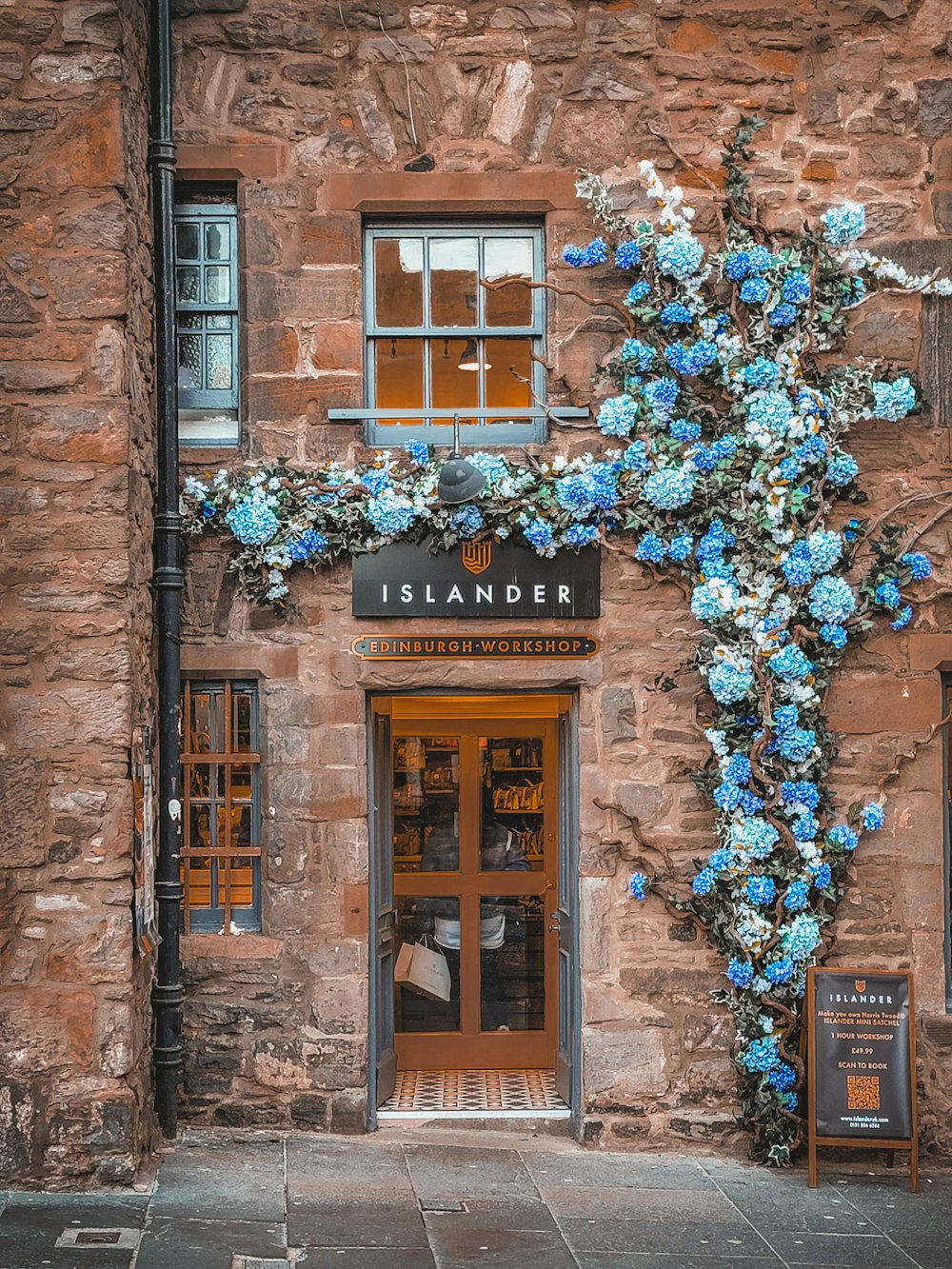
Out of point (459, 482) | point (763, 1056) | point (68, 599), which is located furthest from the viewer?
point (763, 1056)

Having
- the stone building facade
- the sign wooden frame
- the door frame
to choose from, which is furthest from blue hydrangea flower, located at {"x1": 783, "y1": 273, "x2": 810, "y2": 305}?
the sign wooden frame

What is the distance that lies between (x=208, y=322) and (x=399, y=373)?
1.01 meters

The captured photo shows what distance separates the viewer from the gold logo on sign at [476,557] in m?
7.33

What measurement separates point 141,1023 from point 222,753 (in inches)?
54.8

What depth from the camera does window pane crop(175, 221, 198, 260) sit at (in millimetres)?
7484

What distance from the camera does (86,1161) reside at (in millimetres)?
6324

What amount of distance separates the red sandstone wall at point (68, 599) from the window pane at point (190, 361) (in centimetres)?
84

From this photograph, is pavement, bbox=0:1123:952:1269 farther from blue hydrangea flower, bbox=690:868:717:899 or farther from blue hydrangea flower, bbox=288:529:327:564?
blue hydrangea flower, bbox=288:529:327:564

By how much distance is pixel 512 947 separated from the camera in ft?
29.6

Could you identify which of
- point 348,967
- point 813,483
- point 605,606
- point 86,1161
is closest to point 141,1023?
point 86,1161

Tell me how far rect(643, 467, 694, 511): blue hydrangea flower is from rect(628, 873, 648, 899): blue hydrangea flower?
1821mm

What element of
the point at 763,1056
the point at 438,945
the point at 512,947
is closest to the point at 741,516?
the point at 763,1056

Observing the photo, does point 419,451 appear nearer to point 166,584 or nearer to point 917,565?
point 166,584

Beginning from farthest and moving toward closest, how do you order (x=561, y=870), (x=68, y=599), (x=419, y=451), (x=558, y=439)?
A: 1. (x=561, y=870)
2. (x=558, y=439)
3. (x=419, y=451)
4. (x=68, y=599)
